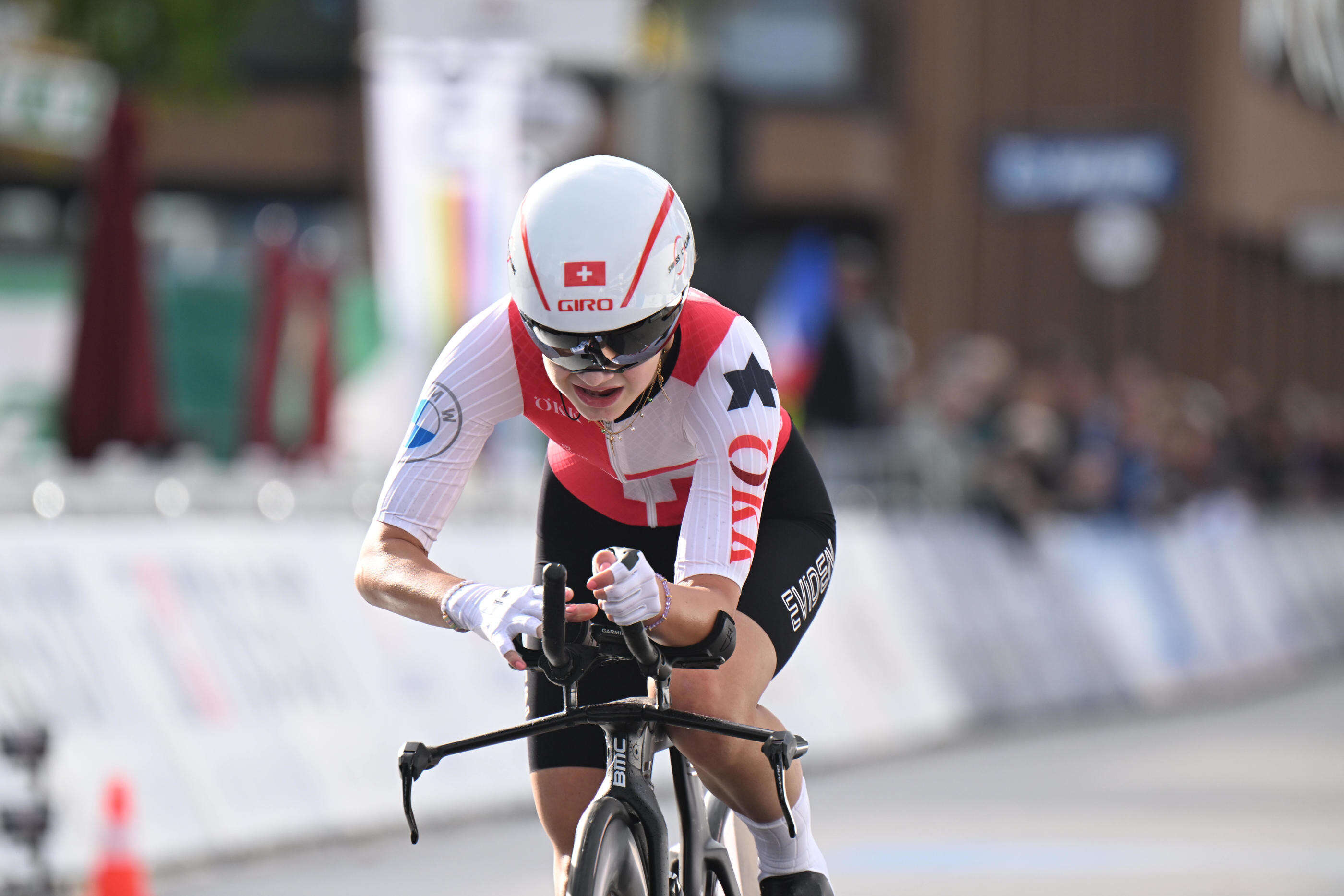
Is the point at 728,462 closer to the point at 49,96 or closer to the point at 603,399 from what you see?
the point at 603,399

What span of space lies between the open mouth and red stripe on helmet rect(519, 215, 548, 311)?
0.79ft

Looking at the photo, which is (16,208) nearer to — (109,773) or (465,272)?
(465,272)

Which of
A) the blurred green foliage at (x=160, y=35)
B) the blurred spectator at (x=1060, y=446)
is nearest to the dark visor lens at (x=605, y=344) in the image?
the blurred spectator at (x=1060, y=446)

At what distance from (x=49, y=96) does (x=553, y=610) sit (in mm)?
14561

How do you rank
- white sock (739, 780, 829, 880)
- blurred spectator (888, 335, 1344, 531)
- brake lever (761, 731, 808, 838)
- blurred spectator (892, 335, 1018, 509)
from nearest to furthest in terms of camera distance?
brake lever (761, 731, 808, 838), white sock (739, 780, 829, 880), blurred spectator (892, 335, 1018, 509), blurred spectator (888, 335, 1344, 531)

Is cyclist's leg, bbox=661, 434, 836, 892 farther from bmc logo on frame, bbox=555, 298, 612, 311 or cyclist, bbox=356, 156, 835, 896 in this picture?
bmc logo on frame, bbox=555, 298, 612, 311

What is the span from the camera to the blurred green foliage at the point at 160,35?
21.2 meters

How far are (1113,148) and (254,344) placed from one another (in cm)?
1638

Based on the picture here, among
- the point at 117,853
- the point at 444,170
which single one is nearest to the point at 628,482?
the point at 117,853

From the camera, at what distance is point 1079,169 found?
28.7m

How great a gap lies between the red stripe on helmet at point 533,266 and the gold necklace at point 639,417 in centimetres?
33

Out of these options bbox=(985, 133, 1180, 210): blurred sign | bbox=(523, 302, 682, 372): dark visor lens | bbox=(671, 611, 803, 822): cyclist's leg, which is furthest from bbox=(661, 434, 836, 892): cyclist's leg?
bbox=(985, 133, 1180, 210): blurred sign

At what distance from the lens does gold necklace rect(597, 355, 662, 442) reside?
4.68 meters

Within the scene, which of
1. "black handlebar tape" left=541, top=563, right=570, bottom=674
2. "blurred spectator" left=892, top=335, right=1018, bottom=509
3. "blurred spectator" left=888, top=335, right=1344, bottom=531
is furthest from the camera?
"blurred spectator" left=888, top=335, right=1344, bottom=531
